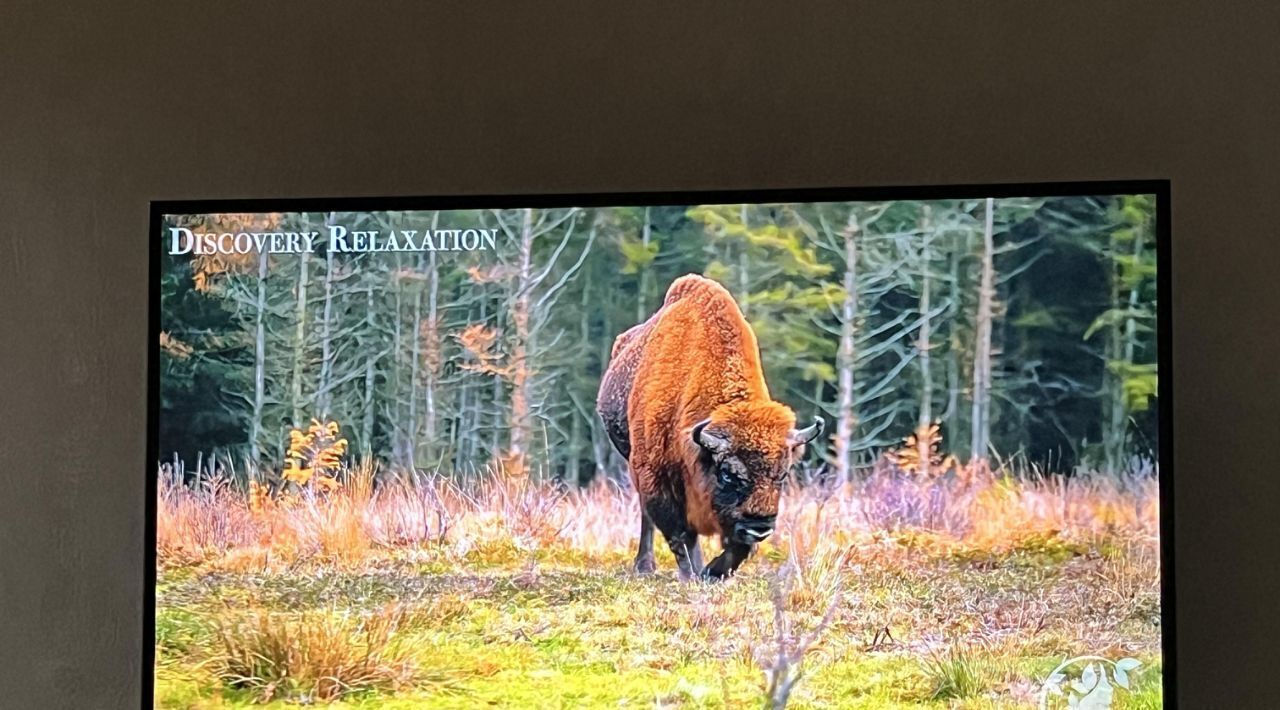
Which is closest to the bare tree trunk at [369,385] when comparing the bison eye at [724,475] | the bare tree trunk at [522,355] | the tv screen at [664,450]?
the tv screen at [664,450]

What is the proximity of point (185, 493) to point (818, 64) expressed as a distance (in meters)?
1.38

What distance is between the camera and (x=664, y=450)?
2.08 m

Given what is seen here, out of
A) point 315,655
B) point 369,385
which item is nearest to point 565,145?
point 369,385

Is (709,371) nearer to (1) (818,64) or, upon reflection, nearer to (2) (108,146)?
(1) (818,64)

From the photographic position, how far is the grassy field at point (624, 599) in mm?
2000

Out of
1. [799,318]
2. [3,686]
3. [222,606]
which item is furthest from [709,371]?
[3,686]

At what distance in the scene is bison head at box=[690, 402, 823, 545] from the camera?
2041 mm

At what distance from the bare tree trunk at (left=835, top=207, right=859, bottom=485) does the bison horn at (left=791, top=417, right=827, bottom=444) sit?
0.09 ft

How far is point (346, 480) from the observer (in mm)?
2119

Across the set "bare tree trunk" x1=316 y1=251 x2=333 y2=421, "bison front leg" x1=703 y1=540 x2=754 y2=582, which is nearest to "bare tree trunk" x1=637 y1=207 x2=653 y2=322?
"bison front leg" x1=703 y1=540 x2=754 y2=582

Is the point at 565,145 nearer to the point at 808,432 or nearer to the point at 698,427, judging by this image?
the point at 698,427

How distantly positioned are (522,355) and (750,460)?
43 cm

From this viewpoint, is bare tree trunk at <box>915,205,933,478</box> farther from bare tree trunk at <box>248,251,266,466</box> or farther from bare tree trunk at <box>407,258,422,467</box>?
bare tree trunk at <box>248,251,266,466</box>

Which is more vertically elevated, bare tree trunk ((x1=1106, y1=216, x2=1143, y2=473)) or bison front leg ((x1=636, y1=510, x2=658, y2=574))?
bare tree trunk ((x1=1106, y1=216, x2=1143, y2=473))
